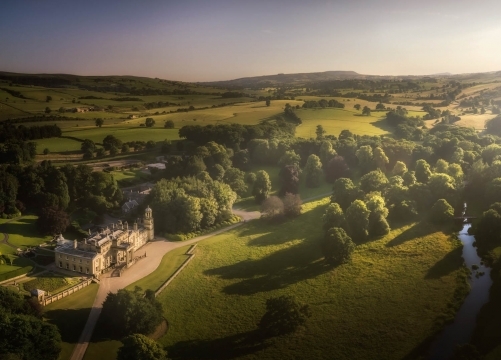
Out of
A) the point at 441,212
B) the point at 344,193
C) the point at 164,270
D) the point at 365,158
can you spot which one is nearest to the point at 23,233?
the point at 164,270

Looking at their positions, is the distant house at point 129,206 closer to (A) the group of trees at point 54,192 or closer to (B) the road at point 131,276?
(A) the group of trees at point 54,192

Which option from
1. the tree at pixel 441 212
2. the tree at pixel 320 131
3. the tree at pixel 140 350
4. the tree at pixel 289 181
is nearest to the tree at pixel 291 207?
the tree at pixel 289 181

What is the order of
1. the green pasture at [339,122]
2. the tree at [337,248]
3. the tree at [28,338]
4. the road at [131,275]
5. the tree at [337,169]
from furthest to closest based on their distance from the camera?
the green pasture at [339,122] → the tree at [337,169] → the tree at [337,248] → the road at [131,275] → the tree at [28,338]

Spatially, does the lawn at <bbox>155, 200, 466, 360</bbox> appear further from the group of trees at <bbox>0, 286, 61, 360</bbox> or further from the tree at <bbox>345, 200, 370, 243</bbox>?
the group of trees at <bbox>0, 286, 61, 360</bbox>

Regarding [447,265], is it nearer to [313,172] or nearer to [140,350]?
[140,350]

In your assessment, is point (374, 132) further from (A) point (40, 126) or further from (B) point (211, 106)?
(A) point (40, 126)

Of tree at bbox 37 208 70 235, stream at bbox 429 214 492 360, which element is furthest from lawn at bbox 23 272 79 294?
stream at bbox 429 214 492 360

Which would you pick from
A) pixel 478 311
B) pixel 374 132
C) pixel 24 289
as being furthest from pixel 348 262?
pixel 374 132
